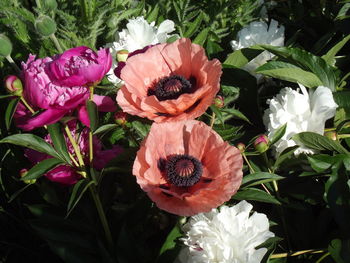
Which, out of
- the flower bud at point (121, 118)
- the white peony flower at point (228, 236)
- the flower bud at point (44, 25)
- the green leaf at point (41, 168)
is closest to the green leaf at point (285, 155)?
the white peony flower at point (228, 236)

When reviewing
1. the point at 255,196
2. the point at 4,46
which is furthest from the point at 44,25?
the point at 255,196

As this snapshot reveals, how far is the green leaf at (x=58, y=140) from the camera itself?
2.56 feet

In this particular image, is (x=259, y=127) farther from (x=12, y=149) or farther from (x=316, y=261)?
(x=12, y=149)

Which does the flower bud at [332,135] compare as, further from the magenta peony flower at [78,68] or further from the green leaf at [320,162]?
the magenta peony flower at [78,68]

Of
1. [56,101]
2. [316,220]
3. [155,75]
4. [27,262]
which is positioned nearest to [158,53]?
[155,75]

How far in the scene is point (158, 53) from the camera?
0.79 m

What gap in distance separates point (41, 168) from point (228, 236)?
334mm

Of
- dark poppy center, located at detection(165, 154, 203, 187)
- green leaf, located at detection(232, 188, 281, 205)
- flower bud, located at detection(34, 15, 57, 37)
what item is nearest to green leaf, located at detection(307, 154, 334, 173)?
green leaf, located at detection(232, 188, 281, 205)

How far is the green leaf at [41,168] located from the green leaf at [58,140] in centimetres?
2

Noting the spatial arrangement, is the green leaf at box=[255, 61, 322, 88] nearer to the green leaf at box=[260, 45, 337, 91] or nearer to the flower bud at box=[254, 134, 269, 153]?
the green leaf at box=[260, 45, 337, 91]

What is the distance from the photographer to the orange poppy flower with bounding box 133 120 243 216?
26.2 inches

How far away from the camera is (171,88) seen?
2.61ft

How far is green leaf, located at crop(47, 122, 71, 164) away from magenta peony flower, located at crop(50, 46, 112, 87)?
9 cm

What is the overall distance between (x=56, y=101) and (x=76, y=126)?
129 millimetres
